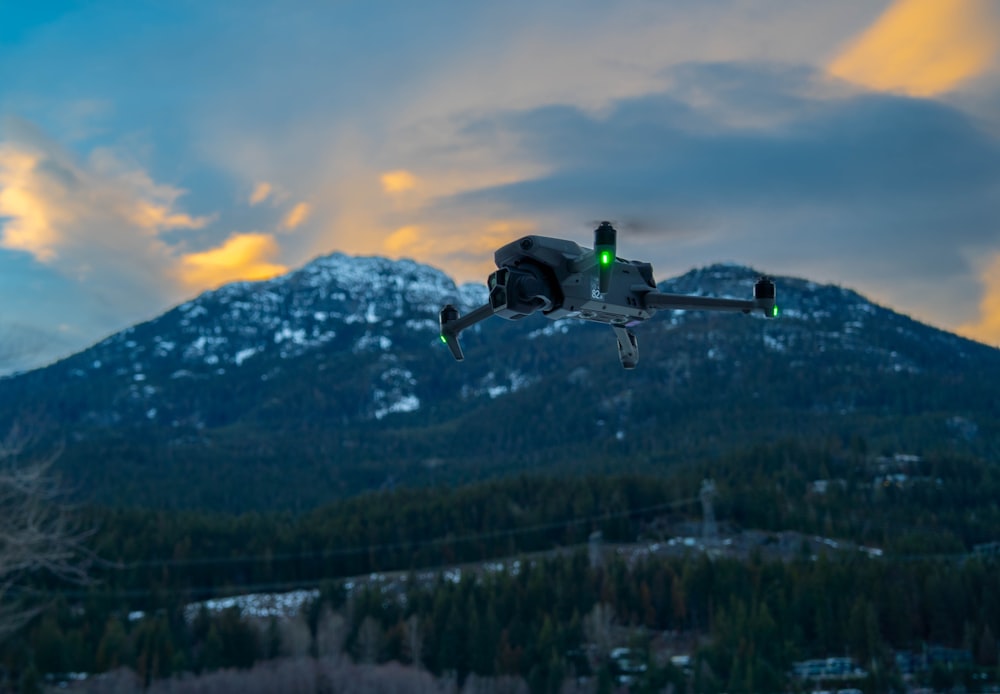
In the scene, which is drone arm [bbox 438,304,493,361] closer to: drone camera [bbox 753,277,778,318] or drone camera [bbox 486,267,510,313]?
drone camera [bbox 486,267,510,313]

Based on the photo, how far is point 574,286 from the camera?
16438 millimetres

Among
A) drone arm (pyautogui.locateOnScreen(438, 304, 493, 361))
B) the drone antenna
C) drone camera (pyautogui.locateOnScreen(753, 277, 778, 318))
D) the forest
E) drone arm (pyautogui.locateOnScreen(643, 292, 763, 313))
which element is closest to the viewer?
the drone antenna

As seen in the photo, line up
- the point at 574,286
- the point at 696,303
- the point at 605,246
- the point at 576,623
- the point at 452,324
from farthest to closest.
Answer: the point at 576,623
the point at 452,324
the point at 696,303
the point at 574,286
the point at 605,246

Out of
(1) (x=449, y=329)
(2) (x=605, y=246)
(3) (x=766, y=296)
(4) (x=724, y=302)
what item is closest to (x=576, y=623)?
(1) (x=449, y=329)

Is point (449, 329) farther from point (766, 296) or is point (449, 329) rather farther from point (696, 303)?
point (766, 296)

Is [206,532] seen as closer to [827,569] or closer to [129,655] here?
[129,655]

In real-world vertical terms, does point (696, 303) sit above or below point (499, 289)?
below

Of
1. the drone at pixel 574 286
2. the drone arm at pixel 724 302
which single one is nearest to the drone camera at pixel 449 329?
the drone at pixel 574 286

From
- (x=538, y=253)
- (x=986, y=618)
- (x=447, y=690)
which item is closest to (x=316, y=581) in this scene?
(x=447, y=690)

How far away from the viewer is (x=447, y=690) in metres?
134

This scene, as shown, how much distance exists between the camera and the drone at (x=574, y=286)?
16.3 metres

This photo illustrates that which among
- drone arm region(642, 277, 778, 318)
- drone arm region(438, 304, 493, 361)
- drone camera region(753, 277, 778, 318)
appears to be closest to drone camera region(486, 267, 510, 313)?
drone arm region(438, 304, 493, 361)

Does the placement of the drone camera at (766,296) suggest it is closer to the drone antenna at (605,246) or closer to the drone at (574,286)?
the drone at (574,286)

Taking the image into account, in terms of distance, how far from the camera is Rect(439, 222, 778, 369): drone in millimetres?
16297
